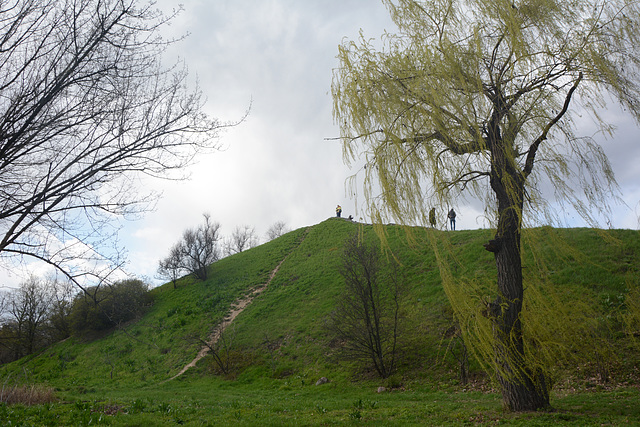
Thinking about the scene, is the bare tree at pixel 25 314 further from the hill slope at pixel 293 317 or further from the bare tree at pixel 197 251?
the bare tree at pixel 197 251

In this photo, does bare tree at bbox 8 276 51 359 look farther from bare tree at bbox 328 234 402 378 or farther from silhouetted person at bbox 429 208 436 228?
bare tree at bbox 328 234 402 378

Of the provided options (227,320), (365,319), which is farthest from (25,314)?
(227,320)

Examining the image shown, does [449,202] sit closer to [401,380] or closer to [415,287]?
[401,380]

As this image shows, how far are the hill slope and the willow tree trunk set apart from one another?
68 cm

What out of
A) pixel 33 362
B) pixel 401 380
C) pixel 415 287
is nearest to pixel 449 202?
pixel 401 380

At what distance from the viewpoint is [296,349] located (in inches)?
769

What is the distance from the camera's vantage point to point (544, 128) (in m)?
6.52

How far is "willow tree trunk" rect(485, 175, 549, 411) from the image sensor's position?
6435mm

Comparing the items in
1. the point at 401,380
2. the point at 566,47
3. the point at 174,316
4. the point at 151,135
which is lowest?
the point at 401,380

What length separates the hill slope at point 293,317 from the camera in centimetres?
1546

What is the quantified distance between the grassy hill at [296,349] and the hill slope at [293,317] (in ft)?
0.26

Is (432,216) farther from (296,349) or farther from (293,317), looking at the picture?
(293,317)

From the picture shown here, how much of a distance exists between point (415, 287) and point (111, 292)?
Answer: 1794 centimetres

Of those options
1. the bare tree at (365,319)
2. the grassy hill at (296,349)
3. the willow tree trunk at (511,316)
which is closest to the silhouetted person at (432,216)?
the grassy hill at (296,349)
